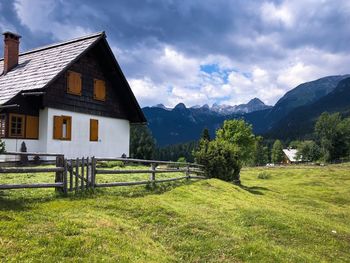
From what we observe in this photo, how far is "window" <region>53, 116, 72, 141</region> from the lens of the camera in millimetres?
25500

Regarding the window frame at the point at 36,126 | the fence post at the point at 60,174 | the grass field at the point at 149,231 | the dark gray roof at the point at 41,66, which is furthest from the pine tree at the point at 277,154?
the fence post at the point at 60,174

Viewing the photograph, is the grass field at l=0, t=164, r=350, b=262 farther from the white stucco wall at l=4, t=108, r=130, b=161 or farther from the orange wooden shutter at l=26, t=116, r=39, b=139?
the orange wooden shutter at l=26, t=116, r=39, b=139

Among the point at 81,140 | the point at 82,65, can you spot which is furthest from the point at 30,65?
the point at 81,140

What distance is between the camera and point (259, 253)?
34.8ft

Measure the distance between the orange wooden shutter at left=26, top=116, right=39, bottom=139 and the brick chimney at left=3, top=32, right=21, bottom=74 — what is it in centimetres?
673

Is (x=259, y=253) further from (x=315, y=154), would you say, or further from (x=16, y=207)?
(x=315, y=154)

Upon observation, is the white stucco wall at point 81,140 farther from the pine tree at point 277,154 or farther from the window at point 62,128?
the pine tree at point 277,154

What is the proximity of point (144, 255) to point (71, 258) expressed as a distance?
1.80 m

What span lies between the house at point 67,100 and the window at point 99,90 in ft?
0.15

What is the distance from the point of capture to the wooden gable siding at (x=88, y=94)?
2542 centimetres

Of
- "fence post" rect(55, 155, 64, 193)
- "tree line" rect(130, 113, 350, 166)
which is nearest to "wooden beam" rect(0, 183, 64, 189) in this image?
"fence post" rect(55, 155, 64, 193)

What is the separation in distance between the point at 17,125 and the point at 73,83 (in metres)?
4.92

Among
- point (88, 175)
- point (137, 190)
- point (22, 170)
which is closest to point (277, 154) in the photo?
point (137, 190)

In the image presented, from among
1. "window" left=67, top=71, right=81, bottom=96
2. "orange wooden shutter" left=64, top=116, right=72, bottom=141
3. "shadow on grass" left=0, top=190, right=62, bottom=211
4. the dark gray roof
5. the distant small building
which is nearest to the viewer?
"shadow on grass" left=0, top=190, right=62, bottom=211
